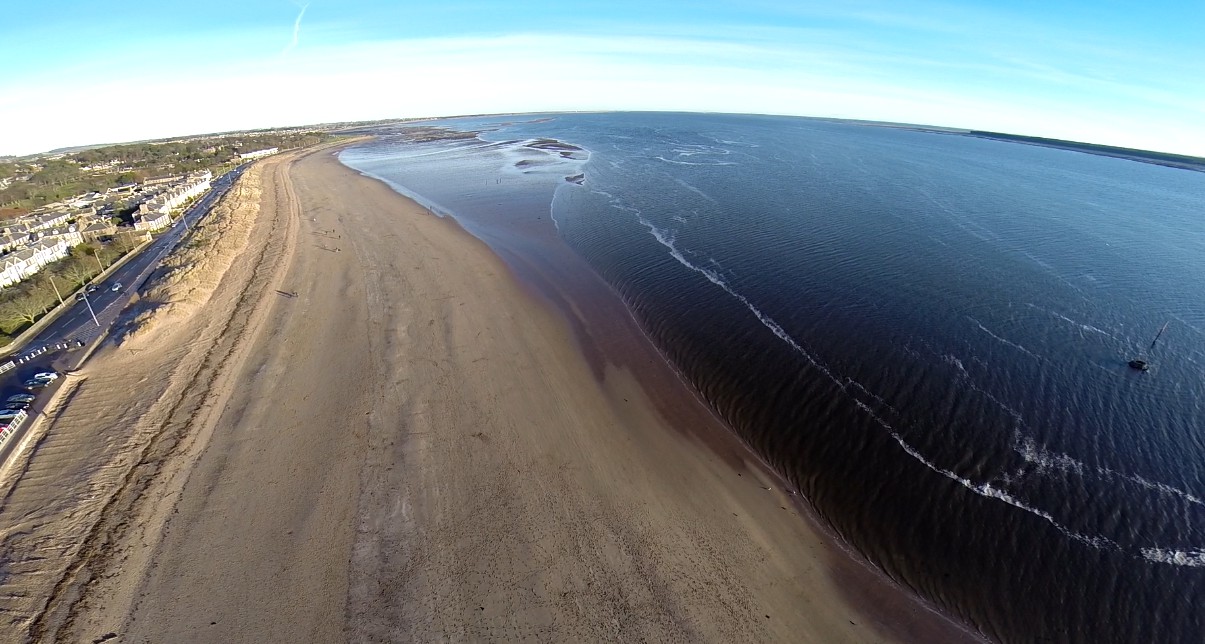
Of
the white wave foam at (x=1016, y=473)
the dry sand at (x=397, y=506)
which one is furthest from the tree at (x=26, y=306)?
the white wave foam at (x=1016, y=473)

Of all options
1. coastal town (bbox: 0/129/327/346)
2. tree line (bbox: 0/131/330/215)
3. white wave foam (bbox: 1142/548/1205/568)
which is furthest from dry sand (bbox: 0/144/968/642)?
tree line (bbox: 0/131/330/215)

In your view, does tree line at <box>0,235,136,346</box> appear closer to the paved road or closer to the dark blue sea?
the paved road

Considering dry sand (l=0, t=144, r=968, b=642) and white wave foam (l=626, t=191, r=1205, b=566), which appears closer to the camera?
dry sand (l=0, t=144, r=968, b=642)

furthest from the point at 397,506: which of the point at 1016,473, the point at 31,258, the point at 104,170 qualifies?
the point at 104,170

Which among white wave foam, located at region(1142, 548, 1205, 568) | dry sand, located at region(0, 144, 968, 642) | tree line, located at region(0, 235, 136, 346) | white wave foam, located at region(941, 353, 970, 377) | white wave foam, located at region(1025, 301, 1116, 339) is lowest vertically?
white wave foam, located at region(1142, 548, 1205, 568)

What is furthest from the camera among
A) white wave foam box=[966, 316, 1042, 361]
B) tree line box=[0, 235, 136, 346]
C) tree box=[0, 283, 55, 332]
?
tree line box=[0, 235, 136, 346]

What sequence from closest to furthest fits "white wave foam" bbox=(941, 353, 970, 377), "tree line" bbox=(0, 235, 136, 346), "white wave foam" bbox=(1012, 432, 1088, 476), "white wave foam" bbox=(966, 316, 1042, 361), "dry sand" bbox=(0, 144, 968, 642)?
1. "dry sand" bbox=(0, 144, 968, 642)
2. "white wave foam" bbox=(1012, 432, 1088, 476)
3. "white wave foam" bbox=(941, 353, 970, 377)
4. "white wave foam" bbox=(966, 316, 1042, 361)
5. "tree line" bbox=(0, 235, 136, 346)

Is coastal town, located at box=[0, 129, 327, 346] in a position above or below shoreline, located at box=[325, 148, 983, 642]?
above

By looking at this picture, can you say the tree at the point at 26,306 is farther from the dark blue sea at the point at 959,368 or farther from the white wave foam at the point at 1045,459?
the white wave foam at the point at 1045,459
